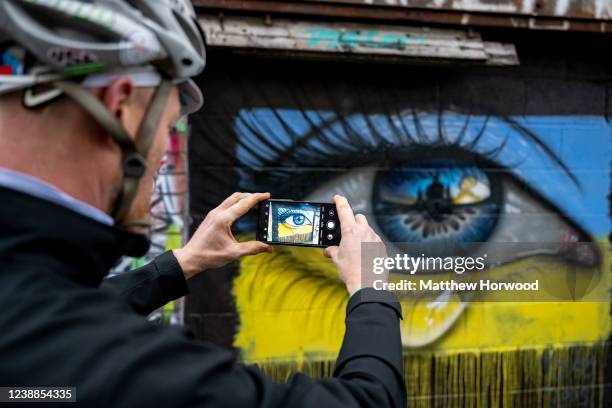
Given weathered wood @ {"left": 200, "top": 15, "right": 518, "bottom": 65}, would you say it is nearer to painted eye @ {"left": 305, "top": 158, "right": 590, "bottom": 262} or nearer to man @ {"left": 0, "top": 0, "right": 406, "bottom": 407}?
painted eye @ {"left": 305, "top": 158, "right": 590, "bottom": 262}

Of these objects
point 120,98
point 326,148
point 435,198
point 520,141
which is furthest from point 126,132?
point 520,141

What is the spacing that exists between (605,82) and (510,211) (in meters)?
1.12

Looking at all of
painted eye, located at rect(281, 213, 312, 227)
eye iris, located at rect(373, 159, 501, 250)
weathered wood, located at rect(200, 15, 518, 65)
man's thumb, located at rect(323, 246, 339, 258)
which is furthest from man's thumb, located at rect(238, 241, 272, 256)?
eye iris, located at rect(373, 159, 501, 250)

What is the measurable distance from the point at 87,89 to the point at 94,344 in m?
0.43

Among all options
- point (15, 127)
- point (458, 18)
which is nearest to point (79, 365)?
point (15, 127)

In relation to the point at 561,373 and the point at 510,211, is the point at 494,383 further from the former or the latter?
the point at 510,211

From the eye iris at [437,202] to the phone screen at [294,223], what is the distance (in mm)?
1969

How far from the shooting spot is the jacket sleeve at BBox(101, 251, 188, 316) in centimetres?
157

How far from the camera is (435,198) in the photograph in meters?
3.78

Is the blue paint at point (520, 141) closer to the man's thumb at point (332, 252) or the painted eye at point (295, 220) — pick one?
the painted eye at point (295, 220)

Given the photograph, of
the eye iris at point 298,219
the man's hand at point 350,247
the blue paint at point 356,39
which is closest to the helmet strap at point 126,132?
the man's hand at point 350,247

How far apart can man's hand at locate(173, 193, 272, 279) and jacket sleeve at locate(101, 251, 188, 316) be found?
0.04 metres

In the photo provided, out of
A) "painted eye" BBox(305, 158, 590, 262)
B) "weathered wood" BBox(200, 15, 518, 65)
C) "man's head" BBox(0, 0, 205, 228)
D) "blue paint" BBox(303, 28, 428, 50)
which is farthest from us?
"painted eye" BBox(305, 158, 590, 262)

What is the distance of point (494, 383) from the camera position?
3.87m
